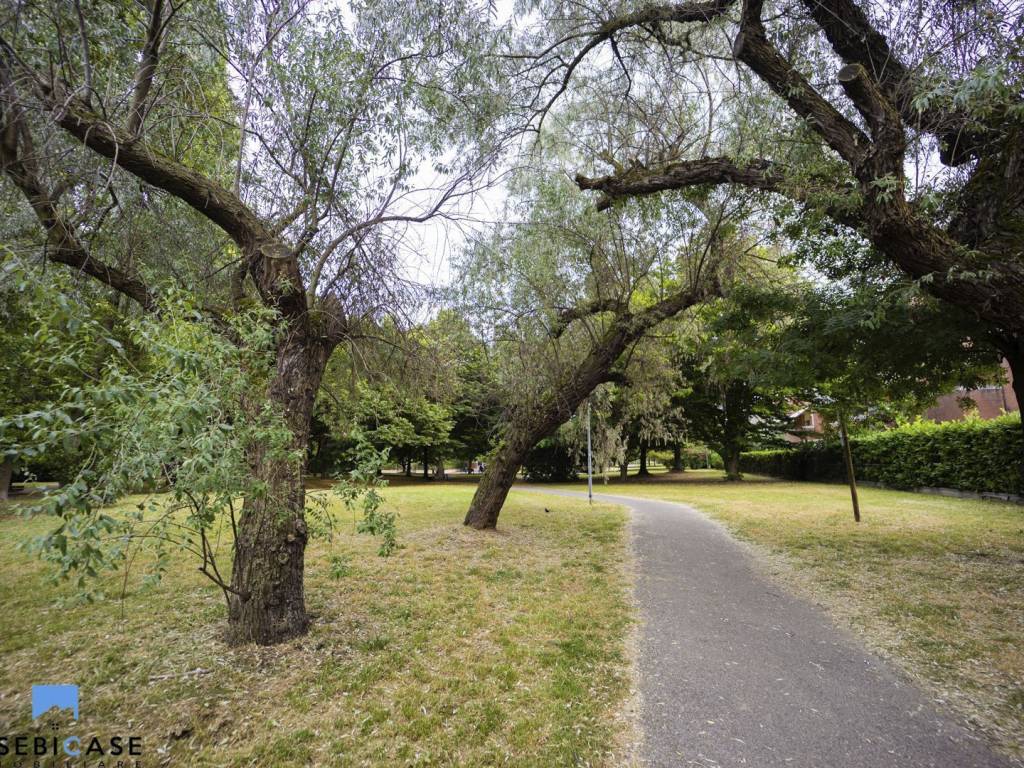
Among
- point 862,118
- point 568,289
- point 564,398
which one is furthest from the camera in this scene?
point 564,398

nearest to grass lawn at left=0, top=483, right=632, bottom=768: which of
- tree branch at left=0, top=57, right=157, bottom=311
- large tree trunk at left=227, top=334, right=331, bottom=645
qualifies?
large tree trunk at left=227, top=334, right=331, bottom=645

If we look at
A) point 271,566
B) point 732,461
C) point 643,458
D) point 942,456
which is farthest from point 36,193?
point 643,458

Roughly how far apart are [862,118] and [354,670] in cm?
763

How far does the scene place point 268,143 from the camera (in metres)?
5.35

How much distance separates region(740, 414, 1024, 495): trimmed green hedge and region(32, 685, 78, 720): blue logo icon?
18467mm

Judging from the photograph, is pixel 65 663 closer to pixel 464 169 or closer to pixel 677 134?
pixel 464 169

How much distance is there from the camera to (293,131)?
16.9ft

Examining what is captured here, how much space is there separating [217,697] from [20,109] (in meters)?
4.92

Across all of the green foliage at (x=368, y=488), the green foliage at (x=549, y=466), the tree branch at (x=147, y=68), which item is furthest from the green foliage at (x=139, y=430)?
the green foliage at (x=549, y=466)

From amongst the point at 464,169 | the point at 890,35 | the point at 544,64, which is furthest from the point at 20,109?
the point at 890,35

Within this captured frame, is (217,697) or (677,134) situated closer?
(217,697)

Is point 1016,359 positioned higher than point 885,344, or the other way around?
point 885,344

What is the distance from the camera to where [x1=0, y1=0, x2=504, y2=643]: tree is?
4.05 meters

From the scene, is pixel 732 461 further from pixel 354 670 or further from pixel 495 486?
pixel 354 670
